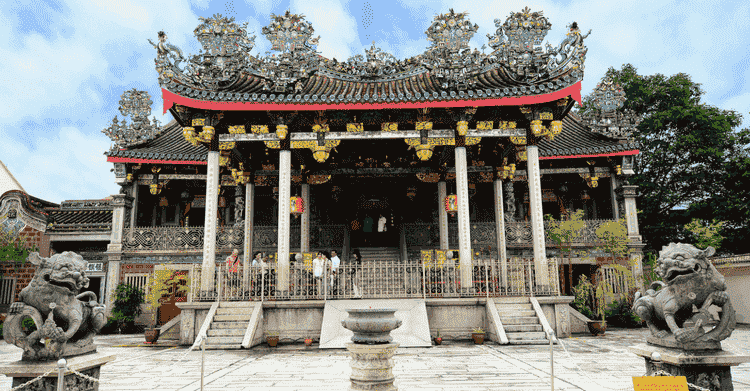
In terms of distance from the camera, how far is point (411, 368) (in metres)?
7.40

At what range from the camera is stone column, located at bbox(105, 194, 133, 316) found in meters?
16.1

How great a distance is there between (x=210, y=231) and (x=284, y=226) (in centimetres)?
196

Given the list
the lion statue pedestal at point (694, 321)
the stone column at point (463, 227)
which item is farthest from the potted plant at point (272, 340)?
the lion statue pedestal at point (694, 321)

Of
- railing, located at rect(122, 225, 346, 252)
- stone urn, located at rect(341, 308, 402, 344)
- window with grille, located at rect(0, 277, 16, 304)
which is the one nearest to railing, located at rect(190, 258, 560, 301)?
railing, located at rect(122, 225, 346, 252)

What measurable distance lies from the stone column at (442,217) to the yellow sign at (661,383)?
11.8 meters

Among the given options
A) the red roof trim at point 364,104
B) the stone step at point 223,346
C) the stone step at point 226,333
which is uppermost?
the red roof trim at point 364,104

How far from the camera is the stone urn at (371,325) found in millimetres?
4881

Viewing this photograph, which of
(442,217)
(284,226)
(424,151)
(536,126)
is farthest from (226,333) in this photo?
(536,126)

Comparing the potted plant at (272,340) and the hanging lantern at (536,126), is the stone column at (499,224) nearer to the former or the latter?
the hanging lantern at (536,126)

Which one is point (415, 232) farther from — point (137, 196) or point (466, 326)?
point (137, 196)

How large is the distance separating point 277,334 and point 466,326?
4.51m

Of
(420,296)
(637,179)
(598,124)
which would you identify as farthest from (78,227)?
(637,179)

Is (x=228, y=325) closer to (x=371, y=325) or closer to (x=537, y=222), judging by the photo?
(x=371, y=325)

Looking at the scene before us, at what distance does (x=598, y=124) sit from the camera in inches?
691
